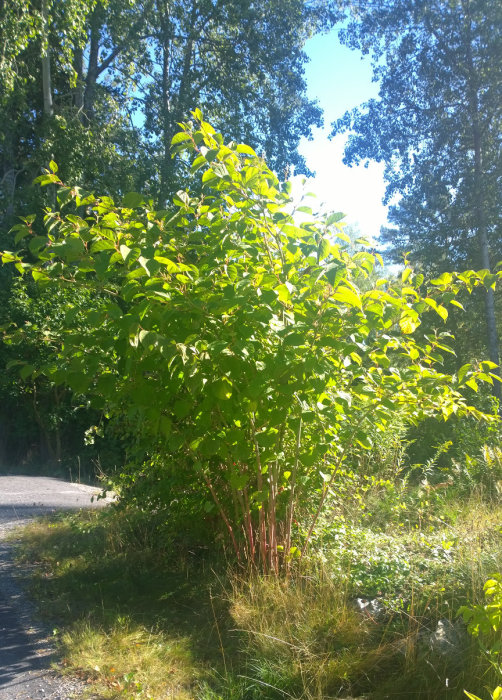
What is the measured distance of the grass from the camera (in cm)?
322

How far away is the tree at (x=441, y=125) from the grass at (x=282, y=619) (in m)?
12.2

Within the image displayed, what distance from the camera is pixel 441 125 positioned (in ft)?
57.3

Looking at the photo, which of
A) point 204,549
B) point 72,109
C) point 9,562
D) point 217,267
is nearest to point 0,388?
point 72,109

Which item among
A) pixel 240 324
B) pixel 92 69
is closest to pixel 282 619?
pixel 240 324

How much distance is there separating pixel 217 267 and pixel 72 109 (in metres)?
16.1

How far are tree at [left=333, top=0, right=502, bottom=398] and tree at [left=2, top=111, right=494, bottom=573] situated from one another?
12498mm

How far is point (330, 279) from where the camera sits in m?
2.93

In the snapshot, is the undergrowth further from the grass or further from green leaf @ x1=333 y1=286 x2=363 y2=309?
green leaf @ x1=333 y1=286 x2=363 y2=309

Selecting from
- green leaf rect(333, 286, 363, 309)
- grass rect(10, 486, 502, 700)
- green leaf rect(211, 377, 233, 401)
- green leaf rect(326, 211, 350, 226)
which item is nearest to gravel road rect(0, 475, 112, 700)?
grass rect(10, 486, 502, 700)

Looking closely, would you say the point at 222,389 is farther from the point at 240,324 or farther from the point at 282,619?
the point at 282,619

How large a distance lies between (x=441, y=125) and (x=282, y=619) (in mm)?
16701

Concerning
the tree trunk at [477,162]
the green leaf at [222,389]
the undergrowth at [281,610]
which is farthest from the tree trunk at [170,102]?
the green leaf at [222,389]

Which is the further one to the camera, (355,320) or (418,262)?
(418,262)

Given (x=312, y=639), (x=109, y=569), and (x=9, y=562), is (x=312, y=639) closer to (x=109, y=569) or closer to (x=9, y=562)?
(x=109, y=569)
